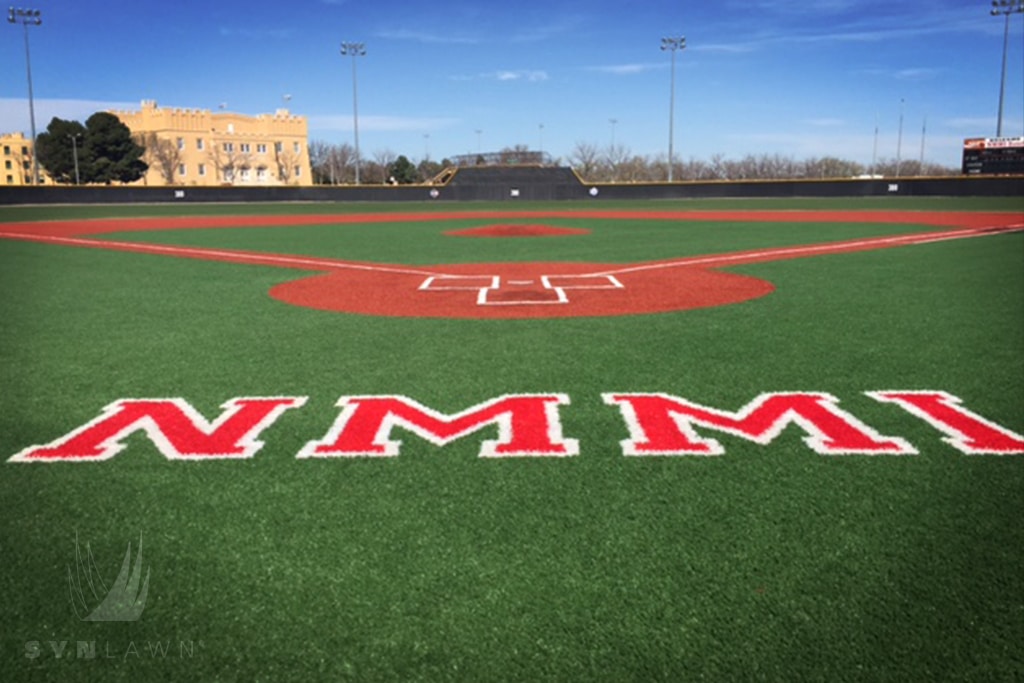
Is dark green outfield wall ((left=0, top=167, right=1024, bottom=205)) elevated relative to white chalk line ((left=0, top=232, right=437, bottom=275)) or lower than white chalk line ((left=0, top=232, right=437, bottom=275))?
elevated

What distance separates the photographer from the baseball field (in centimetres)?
242

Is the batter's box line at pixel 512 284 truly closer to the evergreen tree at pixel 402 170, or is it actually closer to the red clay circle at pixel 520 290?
the red clay circle at pixel 520 290

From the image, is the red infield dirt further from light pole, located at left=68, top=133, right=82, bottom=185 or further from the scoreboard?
light pole, located at left=68, top=133, right=82, bottom=185

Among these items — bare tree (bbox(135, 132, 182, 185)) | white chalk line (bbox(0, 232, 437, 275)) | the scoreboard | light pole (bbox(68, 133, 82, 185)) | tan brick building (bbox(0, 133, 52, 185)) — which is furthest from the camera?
tan brick building (bbox(0, 133, 52, 185))

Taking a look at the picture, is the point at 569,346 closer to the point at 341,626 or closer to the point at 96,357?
the point at 96,357

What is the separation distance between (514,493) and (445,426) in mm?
1061

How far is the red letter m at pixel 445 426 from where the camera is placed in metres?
4.09

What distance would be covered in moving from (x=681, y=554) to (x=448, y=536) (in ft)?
3.02

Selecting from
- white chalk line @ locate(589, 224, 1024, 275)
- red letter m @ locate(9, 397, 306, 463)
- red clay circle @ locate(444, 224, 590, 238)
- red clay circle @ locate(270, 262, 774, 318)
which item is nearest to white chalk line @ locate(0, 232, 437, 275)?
red clay circle @ locate(270, 262, 774, 318)

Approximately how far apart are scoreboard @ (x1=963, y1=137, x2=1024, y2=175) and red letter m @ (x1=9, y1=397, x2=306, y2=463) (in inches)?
2469

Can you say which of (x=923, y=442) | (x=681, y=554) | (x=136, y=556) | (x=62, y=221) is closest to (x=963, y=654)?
(x=681, y=554)

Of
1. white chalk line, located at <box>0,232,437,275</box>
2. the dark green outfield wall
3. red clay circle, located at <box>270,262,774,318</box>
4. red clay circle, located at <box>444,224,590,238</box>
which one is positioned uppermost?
the dark green outfield wall

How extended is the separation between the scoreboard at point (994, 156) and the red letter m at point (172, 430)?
2469 inches

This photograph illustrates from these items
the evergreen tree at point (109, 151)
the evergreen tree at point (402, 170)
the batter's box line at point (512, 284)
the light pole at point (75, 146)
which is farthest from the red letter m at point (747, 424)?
the evergreen tree at point (402, 170)
